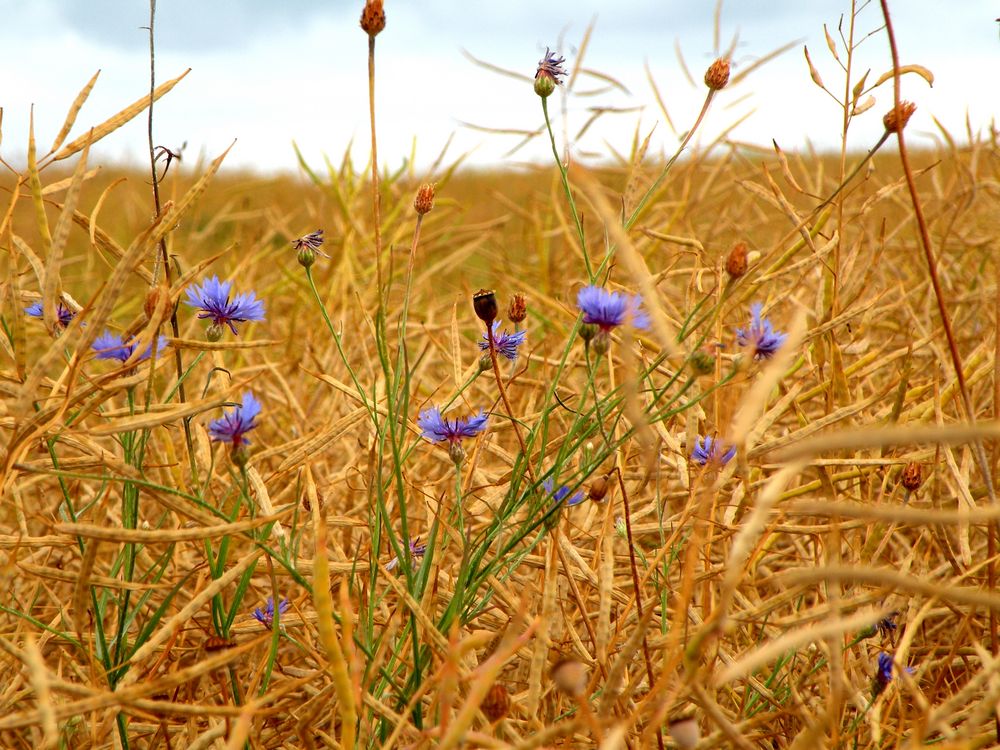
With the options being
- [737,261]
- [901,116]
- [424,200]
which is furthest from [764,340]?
[424,200]

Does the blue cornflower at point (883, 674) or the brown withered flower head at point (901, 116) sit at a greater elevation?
the brown withered flower head at point (901, 116)

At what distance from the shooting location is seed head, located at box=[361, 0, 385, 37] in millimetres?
735

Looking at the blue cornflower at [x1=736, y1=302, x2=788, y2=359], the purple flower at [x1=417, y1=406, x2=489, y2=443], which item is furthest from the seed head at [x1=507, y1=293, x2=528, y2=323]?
the blue cornflower at [x1=736, y1=302, x2=788, y2=359]

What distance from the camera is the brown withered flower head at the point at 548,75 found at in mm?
936

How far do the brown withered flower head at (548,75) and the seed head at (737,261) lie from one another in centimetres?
34

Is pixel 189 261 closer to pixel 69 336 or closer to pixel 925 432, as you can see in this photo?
pixel 69 336

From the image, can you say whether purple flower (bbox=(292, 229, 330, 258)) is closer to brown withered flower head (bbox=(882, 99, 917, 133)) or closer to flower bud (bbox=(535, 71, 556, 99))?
flower bud (bbox=(535, 71, 556, 99))

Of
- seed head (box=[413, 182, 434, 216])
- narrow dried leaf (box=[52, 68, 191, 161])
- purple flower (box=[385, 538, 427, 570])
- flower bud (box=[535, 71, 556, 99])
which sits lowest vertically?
purple flower (box=[385, 538, 427, 570])

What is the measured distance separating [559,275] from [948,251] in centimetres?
99

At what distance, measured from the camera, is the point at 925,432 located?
38 centimetres

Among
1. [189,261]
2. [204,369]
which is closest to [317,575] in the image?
[204,369]

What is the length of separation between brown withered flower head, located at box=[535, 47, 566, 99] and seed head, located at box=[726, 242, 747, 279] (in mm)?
343

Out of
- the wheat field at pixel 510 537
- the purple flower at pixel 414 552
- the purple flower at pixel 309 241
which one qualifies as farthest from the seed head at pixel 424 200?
the purple flower at pixel 414 552

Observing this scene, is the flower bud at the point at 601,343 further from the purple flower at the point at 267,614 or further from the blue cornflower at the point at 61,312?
the blue cornflower at the point at 61,312
